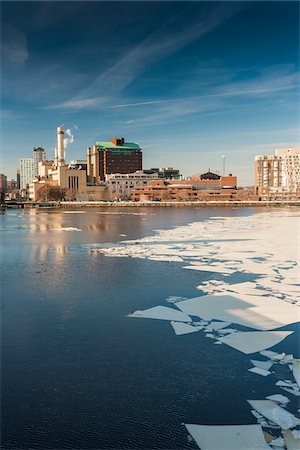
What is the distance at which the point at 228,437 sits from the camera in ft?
14.5

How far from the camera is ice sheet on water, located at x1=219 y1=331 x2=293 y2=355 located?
6.73 m

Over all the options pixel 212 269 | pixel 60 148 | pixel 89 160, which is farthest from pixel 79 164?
pixel 212 269

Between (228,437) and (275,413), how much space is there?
80 cm

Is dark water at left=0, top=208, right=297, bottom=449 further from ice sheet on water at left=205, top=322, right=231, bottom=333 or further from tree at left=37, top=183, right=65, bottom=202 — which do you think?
tree at left=37, top=183, right=65, bottom=202

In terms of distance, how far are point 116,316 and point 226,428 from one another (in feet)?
13.9

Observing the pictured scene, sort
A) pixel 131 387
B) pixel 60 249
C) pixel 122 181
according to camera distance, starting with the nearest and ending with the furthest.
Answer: pixel 131 387, pixel 60 249, pixel 122 181

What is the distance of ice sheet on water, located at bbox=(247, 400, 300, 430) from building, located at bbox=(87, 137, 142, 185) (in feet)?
477

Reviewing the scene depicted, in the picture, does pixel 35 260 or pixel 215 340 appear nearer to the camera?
pixel 215 340

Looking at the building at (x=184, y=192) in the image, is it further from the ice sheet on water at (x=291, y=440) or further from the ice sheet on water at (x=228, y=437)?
the ice sheet on water at (x=291, y=440)

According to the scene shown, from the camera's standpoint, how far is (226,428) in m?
4.59

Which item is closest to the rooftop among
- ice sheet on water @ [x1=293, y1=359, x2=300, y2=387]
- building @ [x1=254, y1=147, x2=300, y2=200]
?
building @ [x1=254, y1=147, x2=300, y2=200]

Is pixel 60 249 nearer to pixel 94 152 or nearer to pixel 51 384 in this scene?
pixel 51 384

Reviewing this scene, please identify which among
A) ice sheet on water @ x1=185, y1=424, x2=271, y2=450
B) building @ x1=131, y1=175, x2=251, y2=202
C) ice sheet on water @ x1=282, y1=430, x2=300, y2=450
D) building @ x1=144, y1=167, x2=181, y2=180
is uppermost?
building @ x1=144, y1=167, x2=181, y2=180

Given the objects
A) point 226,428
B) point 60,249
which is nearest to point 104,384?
point 226,428
